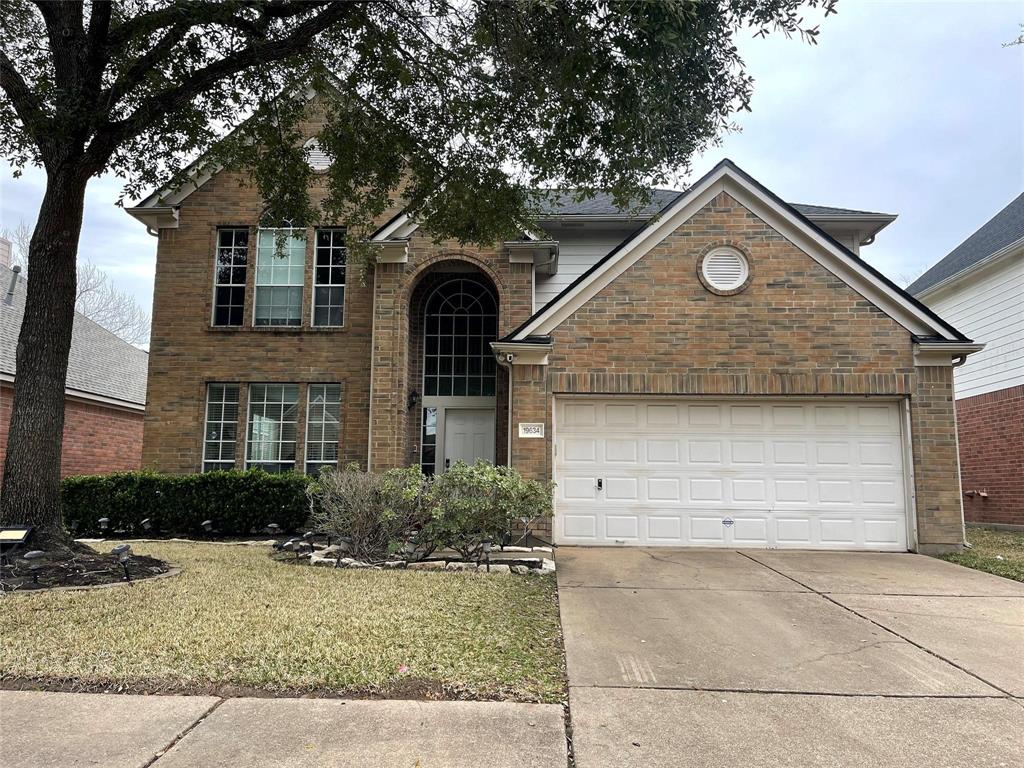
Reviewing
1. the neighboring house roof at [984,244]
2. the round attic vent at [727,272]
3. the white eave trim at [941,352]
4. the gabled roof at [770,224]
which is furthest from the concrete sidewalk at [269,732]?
the neighboring house roof at [984,244]

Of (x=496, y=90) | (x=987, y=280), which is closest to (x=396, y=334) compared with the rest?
(x=496, y=90)

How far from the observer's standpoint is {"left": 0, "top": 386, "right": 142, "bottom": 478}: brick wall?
15.5 meters

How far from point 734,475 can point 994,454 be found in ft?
25.0

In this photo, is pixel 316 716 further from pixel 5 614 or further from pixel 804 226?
pixel 804 226

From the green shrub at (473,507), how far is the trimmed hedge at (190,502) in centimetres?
418

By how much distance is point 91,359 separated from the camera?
1808cm

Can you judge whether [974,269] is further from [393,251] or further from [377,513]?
[377,513]

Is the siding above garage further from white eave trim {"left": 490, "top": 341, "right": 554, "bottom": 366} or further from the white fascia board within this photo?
white eave trim {"left": 490, "top": 341, "right": 554, "bottom": 366}

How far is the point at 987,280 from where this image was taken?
13.9m

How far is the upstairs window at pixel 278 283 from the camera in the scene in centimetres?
1285

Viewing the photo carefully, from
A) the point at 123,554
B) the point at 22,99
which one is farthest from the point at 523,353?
the point at 22,99

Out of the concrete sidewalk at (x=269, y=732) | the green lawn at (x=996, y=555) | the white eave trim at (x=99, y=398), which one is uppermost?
the white eave trim at (x=99, y=398)

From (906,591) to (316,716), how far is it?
20.7 feet

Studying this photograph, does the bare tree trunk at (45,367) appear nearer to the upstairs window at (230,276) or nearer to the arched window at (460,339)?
the upstairs window at (230,276)
